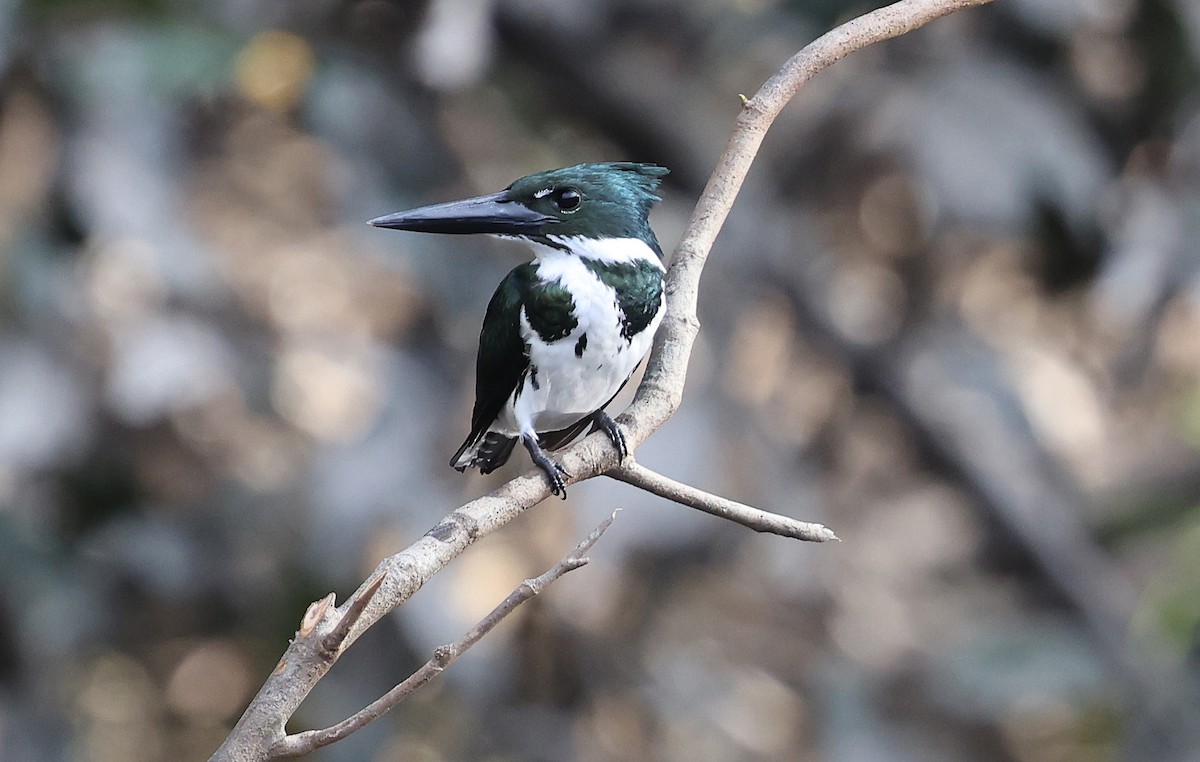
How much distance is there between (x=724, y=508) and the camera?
100cm

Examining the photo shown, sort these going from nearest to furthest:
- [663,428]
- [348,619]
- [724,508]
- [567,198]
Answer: [348,619] < [724,508] < [567,198] < [663,428]

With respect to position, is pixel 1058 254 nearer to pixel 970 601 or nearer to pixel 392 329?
pixel 970 601

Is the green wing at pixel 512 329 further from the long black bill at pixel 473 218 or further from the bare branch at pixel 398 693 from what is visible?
the bare branch at pixel 398 693

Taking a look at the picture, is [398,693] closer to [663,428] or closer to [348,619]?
[348,619]

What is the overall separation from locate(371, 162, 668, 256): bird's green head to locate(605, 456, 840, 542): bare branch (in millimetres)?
246

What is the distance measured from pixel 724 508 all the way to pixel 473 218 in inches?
12.8

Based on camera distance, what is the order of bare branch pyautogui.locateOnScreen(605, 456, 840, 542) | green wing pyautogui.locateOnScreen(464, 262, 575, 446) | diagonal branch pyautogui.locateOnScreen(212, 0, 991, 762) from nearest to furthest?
diagonal branch pyautogui.locateOnScreen(212, 0, 991, 762) < bare branch pyautogui.locateOnScreen(605, 456, 840, 542) < green wing pyautogui.locateOnScreen(464, 262, 575, 446)

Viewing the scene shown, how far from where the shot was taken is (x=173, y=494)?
242 centimetres

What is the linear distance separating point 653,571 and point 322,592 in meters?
0.58

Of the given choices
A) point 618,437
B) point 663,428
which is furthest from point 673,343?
point 663,428

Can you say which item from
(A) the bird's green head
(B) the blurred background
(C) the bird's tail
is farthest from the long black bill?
(B) the blurred background

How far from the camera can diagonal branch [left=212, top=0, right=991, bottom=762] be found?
0.83 metres

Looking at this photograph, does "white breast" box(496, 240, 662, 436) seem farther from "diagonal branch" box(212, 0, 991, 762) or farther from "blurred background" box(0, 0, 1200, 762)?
"blurred background" box(0, 0, 1200, 762)

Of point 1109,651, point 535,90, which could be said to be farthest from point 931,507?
point 535,90
